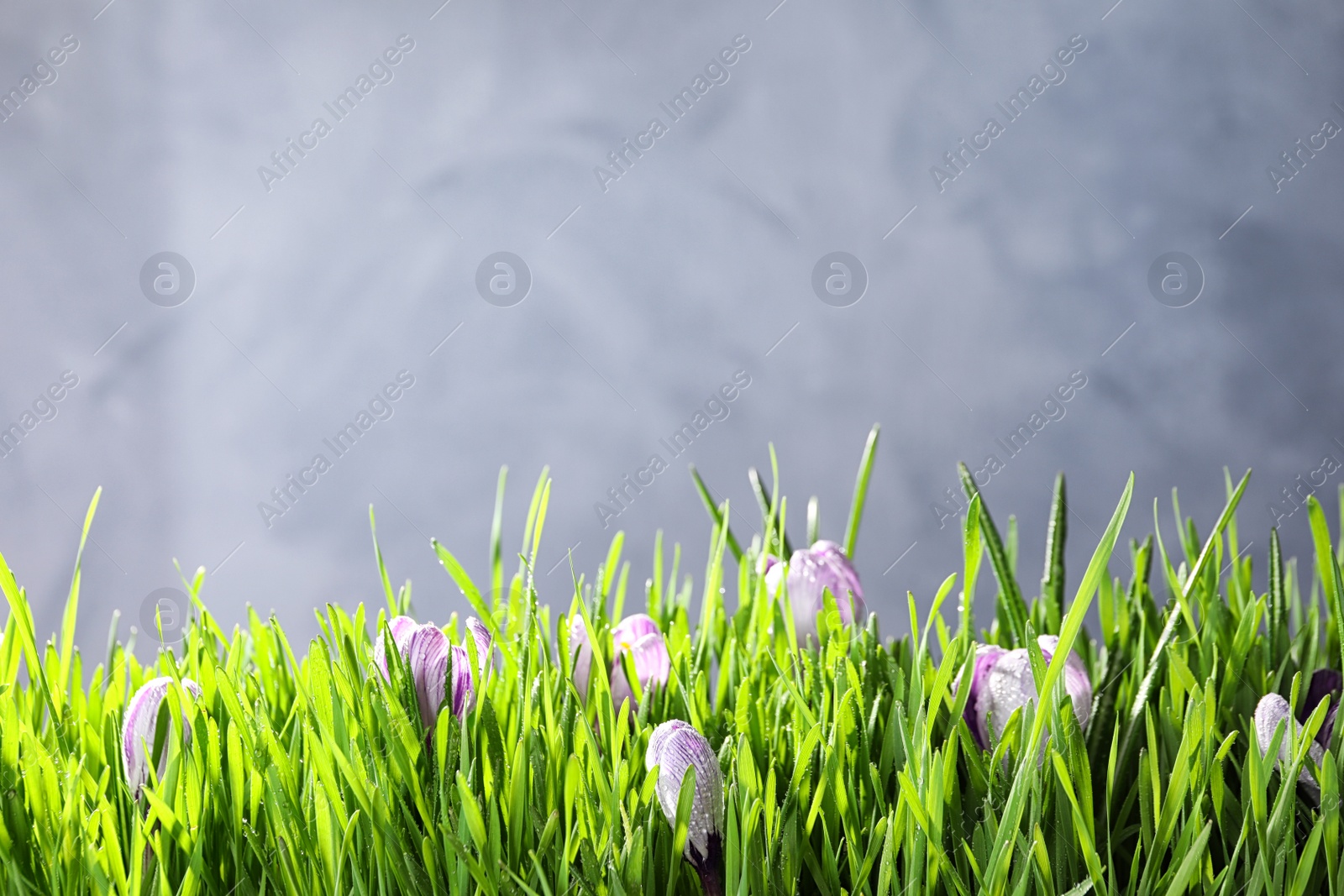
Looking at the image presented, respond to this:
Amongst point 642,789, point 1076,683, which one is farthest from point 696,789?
point 1076,683

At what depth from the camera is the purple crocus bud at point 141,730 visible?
288 millimetres

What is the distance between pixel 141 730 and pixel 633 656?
0.53 ft

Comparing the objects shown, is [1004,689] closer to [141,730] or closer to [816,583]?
[816,583]

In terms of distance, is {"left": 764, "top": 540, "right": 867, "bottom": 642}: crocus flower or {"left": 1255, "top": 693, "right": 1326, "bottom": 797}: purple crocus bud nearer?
{"left": 1255, "top": 693, "right": 1326, "bottom": 797}: purple crocus bud

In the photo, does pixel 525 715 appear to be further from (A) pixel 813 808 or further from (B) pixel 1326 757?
(B) pixel 1326 757

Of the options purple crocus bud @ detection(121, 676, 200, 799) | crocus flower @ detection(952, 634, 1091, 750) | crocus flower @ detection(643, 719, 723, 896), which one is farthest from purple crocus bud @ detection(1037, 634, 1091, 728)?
purple crocus bud @ detection(121, 676, 200, 799)

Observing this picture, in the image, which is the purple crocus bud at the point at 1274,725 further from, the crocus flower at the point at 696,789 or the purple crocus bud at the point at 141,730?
the purple crocus bud at the point at 141,730

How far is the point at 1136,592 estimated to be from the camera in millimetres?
406

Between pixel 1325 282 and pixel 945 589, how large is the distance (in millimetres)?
1536

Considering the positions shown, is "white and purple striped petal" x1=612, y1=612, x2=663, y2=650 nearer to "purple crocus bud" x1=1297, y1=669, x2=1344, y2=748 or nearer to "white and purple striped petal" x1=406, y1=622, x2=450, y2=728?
"white and purple striped petal" x1=406, y1=622, x2=450, y2=728

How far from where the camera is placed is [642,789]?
267 mm

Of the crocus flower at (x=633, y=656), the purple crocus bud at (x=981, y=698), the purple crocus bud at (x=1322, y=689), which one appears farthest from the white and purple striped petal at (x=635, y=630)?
the purple crocus bud at (x=1322, y=689)

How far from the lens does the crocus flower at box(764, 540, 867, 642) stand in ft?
1.17

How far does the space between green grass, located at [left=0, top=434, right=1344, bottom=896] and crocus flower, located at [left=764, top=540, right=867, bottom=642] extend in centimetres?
2
